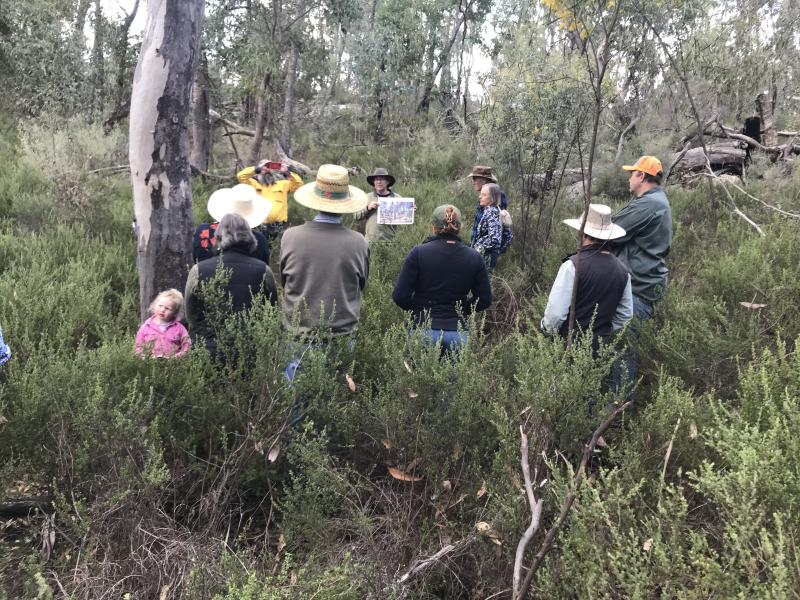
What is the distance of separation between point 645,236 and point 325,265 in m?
2.48

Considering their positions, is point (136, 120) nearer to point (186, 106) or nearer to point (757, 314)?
point (186, 106)

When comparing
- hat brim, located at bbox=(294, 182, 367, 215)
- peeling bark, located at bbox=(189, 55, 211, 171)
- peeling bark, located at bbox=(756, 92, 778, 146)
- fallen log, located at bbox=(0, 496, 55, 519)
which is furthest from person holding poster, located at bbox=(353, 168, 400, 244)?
peeling bark, located at bbox=(756, 92, 778, 146)

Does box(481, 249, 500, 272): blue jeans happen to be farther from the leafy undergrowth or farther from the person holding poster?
the leafy undergrowth

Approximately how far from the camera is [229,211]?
4461 mm

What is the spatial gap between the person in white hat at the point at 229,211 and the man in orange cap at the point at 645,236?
9.17ft

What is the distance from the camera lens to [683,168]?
10.7 meters

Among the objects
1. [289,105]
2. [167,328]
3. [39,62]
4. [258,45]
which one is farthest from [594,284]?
[39,62]

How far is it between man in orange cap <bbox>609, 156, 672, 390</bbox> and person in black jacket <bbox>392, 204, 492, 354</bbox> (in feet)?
4.03

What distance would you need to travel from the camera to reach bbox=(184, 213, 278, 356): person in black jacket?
3.21 metres

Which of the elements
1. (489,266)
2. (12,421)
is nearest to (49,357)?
(12,421)

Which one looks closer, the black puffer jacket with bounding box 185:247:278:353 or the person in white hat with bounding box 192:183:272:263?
the black puffer jacket with bounding box 185:247:278:353

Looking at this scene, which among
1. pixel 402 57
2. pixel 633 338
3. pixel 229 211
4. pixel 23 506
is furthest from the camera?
pixel 402 57

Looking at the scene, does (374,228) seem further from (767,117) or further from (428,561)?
(767,117)

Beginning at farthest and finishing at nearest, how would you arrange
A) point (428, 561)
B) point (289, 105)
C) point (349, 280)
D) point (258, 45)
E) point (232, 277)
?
point (289, 105)
point (258, 45)
point (349, 280)
point (232, 277)
point (428, 561)
